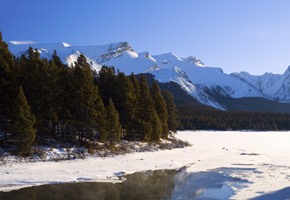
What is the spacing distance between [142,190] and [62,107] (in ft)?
82.8

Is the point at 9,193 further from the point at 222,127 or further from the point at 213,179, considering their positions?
the point at 222,127

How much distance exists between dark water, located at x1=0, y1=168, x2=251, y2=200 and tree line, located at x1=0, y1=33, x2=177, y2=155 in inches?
508

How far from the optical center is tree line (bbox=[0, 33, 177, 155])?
41844mm

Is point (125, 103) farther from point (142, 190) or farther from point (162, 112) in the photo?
point (142, 190)

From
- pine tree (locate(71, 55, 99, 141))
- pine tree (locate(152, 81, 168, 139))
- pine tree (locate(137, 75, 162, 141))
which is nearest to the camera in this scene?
pine tree (locate(71, 55, 99, 141))

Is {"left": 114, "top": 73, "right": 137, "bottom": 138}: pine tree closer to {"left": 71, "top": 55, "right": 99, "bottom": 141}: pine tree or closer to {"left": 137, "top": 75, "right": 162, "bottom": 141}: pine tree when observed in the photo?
{"left": 137, "top": 75, "right": 162, "bottom": 141}: pine tree

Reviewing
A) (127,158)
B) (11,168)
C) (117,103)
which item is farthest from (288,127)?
(11,168)

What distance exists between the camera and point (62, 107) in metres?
50.8

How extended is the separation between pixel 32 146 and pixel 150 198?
2194cm

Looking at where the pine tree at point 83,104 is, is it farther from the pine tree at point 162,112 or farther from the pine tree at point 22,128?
the pine tree at point 162,112

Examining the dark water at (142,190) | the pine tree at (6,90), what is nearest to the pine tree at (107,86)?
the pine tree at (6,90)

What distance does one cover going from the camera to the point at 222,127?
163875 mm

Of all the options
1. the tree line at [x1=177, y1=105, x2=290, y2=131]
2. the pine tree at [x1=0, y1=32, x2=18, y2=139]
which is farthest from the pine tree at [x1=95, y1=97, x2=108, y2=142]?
the tree line at [x1=177, y1=105, x2=290, y2=131]

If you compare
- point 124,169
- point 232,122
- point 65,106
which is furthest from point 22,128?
point 232,122
